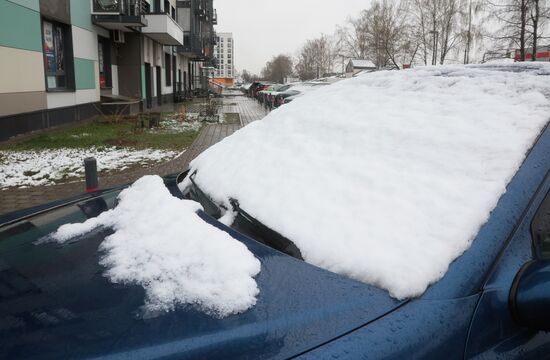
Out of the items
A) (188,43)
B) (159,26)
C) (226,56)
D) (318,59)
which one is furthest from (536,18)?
(226,56)

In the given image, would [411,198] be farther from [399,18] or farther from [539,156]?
[399,18]

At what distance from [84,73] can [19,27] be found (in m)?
4.35

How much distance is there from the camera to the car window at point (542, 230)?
4.98ft

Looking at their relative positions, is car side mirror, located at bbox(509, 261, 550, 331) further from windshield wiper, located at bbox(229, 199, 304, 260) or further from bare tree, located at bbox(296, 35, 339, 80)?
bare tree, located at bbox(296, 35, 339, 80)

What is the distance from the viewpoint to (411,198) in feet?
5.39

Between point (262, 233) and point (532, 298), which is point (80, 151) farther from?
point (532, 298)

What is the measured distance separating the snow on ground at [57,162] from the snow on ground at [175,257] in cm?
569

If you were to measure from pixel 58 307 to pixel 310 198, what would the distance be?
987 millimetres

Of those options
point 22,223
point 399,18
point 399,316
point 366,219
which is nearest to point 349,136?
point 366,219

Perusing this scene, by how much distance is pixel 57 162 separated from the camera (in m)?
8.27

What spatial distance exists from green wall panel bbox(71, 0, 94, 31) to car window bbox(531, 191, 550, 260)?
15.2 meters

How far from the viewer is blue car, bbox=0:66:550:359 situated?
1160 mm

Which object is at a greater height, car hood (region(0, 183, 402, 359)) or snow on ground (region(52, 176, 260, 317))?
snow on ground (region(52, 176, 260, 317))

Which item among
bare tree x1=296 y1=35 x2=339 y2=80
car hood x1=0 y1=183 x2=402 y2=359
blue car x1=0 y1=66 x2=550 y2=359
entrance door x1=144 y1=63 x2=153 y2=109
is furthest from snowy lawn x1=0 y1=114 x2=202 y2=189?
bare tree x1=296 y1=35 x2=339 y2=80
